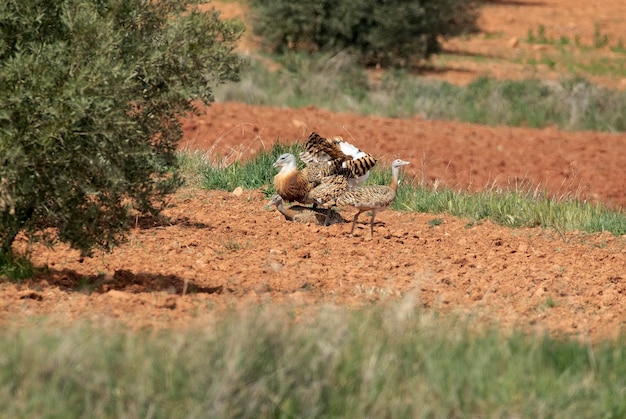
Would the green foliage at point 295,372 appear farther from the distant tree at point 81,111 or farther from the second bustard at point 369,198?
the second bustard at point 369,198

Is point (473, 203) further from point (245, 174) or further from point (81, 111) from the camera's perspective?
point (81, 111)

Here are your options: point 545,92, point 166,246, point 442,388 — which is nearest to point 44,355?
point 442,388

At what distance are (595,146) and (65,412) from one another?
15.2 m

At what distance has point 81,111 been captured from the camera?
6457 mm

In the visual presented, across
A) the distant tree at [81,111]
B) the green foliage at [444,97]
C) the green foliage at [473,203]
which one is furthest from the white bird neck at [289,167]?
the green foliage at [444,97]

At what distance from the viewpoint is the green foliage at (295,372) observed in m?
4.58

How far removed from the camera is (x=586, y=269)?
8859 millimetres

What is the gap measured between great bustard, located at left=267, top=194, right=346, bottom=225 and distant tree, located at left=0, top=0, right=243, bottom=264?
108 inches

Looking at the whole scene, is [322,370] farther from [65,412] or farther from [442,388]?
[65,412]

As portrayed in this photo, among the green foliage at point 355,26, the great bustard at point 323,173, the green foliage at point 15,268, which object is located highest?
the green foliage at point 15,268

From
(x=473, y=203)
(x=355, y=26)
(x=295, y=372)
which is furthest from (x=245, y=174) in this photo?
(x=355, y=26)

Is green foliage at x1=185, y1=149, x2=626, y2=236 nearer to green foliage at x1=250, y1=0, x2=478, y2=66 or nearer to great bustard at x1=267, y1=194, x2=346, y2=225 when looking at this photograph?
great bustard at x1=267, y1=194, x2=346, y2=225

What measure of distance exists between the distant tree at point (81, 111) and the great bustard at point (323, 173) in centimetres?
263

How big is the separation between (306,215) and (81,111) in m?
4.53
